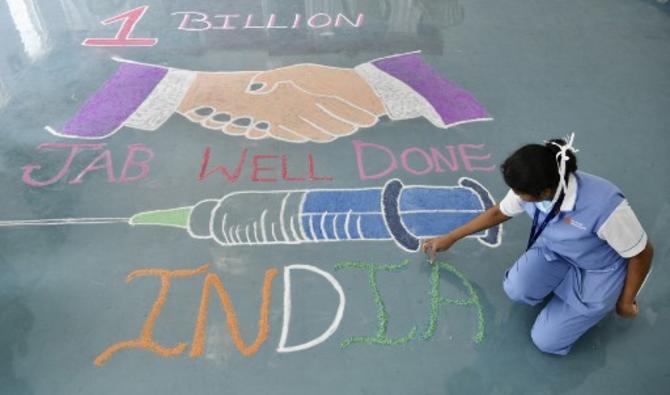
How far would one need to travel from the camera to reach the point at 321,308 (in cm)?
240

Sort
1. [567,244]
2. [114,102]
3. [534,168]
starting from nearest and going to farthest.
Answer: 1. [534,168]
2. [567,244]
3. [114,102]

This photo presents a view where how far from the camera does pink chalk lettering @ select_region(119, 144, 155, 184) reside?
3105 millimetres

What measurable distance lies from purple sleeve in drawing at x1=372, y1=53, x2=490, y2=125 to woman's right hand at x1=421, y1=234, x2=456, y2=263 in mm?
Answer: 1271

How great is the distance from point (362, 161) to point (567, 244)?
1.48 metres

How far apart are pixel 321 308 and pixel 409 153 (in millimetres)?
1335

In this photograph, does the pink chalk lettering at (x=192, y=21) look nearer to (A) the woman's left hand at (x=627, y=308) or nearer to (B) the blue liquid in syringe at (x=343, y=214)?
(B) the blue liquid in syringe at (x=343, y=214)

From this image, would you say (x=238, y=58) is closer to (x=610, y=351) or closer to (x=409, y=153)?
(x=409, y=153)

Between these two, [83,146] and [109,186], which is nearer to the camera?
[109,186]

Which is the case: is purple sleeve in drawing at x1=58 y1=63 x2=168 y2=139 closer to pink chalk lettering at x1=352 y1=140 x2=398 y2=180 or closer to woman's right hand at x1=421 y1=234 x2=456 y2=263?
pink chalk lettering at x1=352 y1=140 x2=398 y2=180

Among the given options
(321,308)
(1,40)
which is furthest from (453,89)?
(1,40)

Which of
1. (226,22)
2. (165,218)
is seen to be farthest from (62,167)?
(226,22)

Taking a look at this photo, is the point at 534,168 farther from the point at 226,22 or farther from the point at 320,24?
the point at 226,22

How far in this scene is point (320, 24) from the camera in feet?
16.1

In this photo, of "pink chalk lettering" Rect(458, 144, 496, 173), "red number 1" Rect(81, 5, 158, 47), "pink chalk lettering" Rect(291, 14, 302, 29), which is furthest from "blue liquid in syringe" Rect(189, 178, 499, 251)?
"pink chalk lettering" Rect(291, 14, 302, 29)
